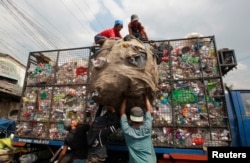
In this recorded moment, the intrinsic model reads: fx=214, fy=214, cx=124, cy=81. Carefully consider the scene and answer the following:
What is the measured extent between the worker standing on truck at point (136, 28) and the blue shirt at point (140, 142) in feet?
7.11

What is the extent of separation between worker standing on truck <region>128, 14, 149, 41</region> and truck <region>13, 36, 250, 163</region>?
1.82ft

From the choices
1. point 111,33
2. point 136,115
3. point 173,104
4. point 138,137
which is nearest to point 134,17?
point 111,33

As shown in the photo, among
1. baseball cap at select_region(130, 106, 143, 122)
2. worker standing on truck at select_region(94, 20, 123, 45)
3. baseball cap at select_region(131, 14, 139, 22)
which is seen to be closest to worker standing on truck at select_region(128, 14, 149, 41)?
baseball cap at select_region(131, 14, 139, 22)

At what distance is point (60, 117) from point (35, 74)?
1.26 metres

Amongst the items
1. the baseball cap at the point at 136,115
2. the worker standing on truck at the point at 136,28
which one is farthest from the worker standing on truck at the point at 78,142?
the worker standing on truck at the point at 136,28

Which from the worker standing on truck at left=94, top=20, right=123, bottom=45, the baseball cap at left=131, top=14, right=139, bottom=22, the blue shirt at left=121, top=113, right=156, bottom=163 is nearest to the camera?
the blue shirt at left=121, top=113, right=156, bottom=163

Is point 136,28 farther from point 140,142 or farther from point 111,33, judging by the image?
point 140,142

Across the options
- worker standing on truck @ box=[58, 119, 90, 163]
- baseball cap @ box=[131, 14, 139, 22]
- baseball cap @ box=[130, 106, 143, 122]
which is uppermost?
baseball cap @ box=[131, 14, 139, 22]

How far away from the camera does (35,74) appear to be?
4.75 m

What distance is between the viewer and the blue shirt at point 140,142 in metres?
2.74

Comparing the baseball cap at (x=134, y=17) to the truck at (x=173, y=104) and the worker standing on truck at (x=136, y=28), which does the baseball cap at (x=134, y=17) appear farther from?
the truck at (x=173, y=104)

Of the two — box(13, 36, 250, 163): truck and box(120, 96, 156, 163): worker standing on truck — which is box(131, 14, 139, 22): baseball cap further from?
box(120, 96, 156, 163): worker standing on truck

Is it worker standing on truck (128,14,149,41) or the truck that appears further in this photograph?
worker standing on truck (128,14,149,41)

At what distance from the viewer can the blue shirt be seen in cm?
274
